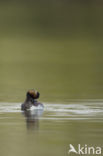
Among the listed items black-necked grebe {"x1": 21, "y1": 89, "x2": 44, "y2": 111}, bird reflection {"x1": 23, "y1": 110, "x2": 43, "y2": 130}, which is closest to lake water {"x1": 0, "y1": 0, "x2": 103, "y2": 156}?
bird reflection {"x1": 23, "y1": 110, "x2": 43, "y2": 130}

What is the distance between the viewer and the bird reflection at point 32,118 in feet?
51.1

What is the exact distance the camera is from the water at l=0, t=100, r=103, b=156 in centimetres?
1345

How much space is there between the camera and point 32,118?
54.5 ft

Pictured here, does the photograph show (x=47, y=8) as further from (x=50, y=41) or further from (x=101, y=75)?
(x=101, y=75)

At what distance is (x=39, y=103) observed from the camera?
1772 centimetres

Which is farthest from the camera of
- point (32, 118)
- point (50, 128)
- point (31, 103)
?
point (31, 103)

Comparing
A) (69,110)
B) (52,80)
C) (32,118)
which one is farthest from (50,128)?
(52,80)

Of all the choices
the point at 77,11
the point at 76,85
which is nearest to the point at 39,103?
the point at 76,85

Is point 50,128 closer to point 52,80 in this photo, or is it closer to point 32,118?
point 32,118

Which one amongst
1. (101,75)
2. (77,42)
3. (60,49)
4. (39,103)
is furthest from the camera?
(77,42)

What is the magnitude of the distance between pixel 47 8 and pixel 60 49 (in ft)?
102

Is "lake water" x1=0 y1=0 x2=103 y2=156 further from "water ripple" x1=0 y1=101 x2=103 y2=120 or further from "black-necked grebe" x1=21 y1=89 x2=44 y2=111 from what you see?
"black-necked grebe" x1=21 y1=89 x2=44 y2=111

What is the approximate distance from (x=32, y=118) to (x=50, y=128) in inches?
56.0

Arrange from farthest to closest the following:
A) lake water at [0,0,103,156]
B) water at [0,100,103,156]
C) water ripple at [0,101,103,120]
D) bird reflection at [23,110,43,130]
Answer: water ripple at [0,101,103,120] < bird reflection at [23,110,43,130] < lake water at [0,0,103,156] < water at [0,100,103,156]
